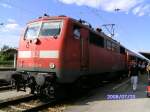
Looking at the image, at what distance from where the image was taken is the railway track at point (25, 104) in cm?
1147

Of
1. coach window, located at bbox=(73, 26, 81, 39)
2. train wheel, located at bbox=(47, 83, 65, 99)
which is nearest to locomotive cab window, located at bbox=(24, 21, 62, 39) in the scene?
coach window, located at bbox=(73, 26, 81, 39)

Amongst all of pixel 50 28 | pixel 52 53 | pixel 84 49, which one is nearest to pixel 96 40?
pixel 84 49

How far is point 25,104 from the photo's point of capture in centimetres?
1266

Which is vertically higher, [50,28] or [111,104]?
[50,28]

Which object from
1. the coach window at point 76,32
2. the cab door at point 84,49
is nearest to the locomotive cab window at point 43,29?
the coach window at point 76,32

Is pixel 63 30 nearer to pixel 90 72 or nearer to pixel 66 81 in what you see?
pixel 66 81

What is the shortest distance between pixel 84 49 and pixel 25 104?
3784 millimetres

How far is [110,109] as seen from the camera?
39.0ft

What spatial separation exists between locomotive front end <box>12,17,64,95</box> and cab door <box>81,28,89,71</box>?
69.1 inches

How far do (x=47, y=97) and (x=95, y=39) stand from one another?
470 cm

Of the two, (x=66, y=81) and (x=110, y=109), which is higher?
(x=66, y=81)

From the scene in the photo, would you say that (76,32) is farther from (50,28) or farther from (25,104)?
(25,104)

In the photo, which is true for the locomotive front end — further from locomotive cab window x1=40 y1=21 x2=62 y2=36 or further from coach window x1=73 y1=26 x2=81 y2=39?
coach window x1=73 y1=26 x2=81 y2=39

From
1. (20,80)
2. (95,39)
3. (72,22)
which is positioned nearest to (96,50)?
(95,39)
